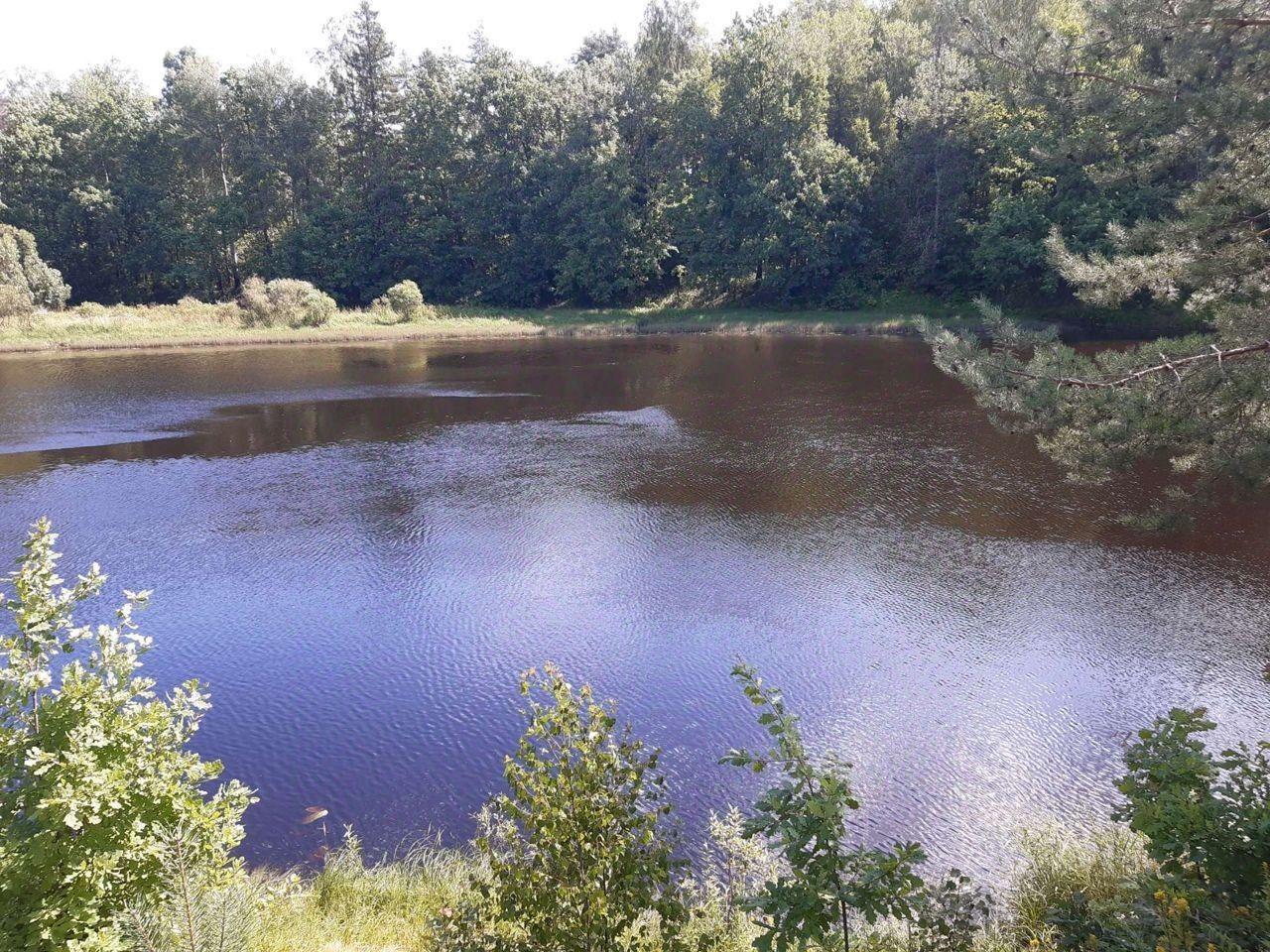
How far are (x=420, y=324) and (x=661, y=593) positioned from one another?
3248 centimetres

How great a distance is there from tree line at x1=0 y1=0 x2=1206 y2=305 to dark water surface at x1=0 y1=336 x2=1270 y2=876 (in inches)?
793

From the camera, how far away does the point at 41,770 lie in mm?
3379

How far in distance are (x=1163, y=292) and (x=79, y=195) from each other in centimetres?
5344

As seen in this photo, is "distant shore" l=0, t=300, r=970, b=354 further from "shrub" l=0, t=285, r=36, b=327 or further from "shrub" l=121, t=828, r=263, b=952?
"shrub" l=121, t=828, r=263, b=952

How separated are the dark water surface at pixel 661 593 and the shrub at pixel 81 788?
3.43m

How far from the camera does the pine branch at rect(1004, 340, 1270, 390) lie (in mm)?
7289

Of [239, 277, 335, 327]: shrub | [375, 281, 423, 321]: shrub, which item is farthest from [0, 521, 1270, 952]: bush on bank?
[375, 281, 423, 321]: shrub

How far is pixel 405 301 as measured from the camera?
41.9 meters

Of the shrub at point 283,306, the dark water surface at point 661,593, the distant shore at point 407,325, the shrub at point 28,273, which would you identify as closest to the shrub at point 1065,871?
the dark water surface at point 661,593

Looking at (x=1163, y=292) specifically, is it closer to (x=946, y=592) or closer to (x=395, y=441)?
(x=946, y=592)

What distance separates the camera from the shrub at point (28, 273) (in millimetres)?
38719

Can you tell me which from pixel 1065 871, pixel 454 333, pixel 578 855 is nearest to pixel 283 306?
pixel 454 333

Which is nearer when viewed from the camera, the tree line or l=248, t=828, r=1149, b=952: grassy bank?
l=248, t=828, r=1149, b=952: grassy bank

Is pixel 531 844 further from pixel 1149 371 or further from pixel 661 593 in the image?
pixel 661 593
